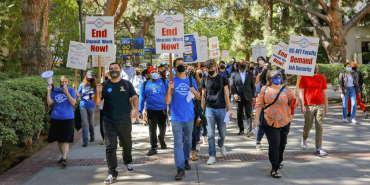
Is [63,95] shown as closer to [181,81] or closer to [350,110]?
[181,81]

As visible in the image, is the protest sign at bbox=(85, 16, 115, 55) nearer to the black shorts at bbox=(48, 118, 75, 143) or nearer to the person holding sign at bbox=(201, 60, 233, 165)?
the black shorts at bbox=(48, 118, 75, 143)

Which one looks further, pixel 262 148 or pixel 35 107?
pixel 262 148

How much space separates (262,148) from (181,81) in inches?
115

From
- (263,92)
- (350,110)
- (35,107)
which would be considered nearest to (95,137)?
(35,107)

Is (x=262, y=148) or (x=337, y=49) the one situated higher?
(x=337, y=49)

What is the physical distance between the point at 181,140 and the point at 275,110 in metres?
1.57

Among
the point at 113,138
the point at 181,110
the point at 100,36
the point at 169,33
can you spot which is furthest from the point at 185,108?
the point at 100,36

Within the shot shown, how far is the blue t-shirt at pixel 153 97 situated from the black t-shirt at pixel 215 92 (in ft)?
3.72

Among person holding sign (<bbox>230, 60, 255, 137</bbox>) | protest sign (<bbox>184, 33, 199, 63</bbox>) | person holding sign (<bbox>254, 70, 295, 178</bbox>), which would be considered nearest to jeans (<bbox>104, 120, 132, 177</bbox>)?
person holding sign (<bbox>254, 70, 295, 178</bbox>)

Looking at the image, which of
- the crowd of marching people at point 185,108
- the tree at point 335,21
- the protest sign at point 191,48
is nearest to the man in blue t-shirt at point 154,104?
the crowd of marching people at point 185,108

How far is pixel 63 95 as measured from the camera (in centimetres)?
736

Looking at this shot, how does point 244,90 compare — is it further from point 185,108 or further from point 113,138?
point 113,138

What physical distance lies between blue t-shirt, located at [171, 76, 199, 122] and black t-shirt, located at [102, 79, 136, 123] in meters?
0.76

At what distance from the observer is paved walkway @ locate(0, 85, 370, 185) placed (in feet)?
20.4
